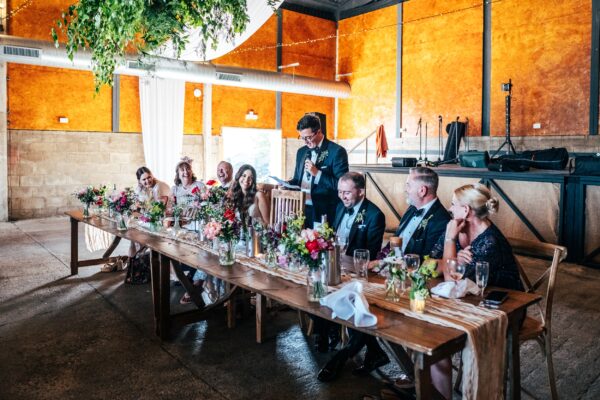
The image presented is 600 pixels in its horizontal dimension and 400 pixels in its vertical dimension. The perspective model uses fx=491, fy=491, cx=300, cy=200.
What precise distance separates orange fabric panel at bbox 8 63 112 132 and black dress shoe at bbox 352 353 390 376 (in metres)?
8.27

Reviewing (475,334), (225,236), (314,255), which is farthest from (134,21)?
(475,334)

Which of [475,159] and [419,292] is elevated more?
[475,159]

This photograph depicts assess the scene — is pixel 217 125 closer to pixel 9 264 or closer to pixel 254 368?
pixel 9 264

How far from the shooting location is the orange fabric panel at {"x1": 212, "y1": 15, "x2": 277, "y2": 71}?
12.0m

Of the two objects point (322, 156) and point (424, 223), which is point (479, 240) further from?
point (322, 156)

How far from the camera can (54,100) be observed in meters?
9.69

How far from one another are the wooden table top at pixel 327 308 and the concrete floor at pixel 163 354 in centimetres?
63

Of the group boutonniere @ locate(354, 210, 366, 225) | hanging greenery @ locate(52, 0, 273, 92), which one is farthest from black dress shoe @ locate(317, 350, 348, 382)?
hanging greenery @ locate(52, 0, 273, 92)

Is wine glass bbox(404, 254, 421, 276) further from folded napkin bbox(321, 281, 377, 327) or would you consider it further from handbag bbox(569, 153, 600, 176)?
handbag bbox(569, 153, 600, 176)

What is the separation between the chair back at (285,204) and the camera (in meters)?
4.03

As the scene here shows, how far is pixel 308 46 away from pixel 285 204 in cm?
1002

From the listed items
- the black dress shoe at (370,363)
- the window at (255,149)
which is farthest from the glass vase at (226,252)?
the window at (255,149)

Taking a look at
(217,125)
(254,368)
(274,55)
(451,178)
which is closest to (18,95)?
(217,125)

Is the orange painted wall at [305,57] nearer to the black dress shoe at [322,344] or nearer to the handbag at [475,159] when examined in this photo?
the handbag at [475,159]
